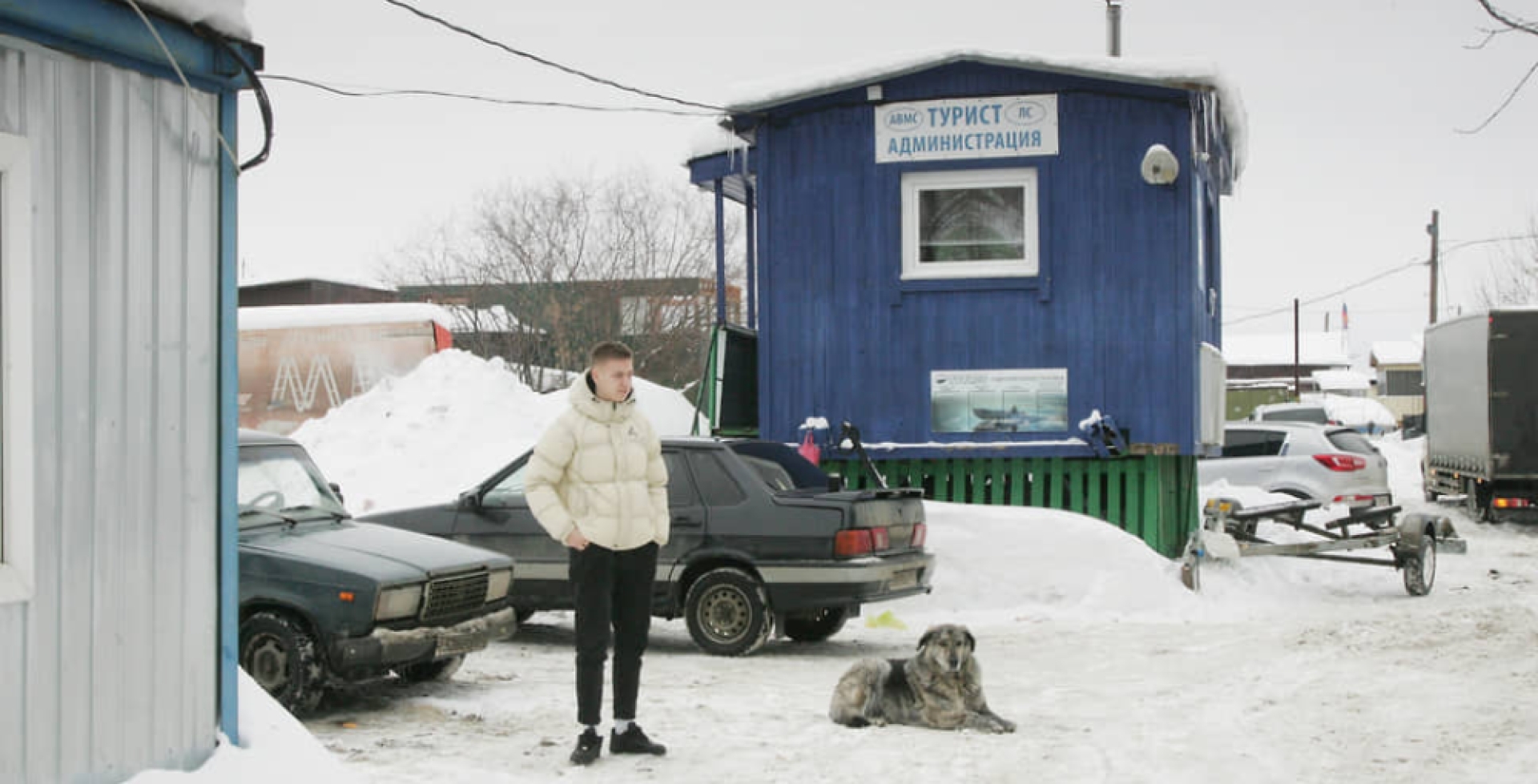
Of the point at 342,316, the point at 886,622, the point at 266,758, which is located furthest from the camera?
the point at 342,316

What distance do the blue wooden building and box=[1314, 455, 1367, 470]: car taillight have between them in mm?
5439

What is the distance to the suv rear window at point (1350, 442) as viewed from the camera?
21828mm

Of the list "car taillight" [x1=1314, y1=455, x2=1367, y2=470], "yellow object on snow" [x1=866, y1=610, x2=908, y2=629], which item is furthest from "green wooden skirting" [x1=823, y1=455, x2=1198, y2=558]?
→ "car taillight" [x1=1314, y1=455, x2=1367, y2=470]

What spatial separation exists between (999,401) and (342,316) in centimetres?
1619

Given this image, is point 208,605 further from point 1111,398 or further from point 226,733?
point 1111,398

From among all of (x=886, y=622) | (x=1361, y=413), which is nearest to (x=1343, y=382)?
(x=1361, y=413)

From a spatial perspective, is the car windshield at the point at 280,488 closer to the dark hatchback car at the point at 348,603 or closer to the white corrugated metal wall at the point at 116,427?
the dark hatchback car at the point at 348,603

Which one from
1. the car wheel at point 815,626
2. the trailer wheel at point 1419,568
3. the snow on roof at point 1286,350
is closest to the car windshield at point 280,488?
the car wheel at point 815,626

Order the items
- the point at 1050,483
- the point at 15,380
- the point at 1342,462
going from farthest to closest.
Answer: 1. the point at 1342,462
2. the point at 1050,483
3. the point at 15,380

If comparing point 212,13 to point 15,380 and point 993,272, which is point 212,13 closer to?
point 15,380

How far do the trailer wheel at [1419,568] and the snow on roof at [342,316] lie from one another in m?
18.4

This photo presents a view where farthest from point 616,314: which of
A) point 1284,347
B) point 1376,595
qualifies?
point 1284,347

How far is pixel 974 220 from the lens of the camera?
1630cm

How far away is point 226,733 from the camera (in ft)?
19.9
